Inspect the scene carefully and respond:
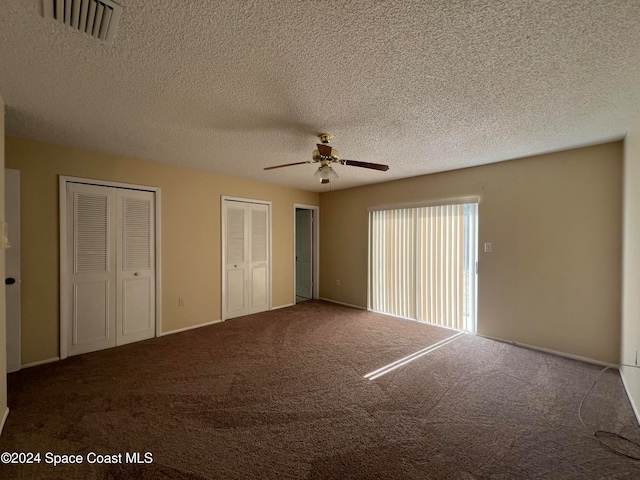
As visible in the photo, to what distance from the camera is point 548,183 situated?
3.18m

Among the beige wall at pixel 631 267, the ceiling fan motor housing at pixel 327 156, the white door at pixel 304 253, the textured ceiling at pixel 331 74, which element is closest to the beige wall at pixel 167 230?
the textured ceiling at pixel 331 74

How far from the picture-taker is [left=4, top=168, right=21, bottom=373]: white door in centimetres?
267

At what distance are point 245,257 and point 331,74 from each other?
361cm

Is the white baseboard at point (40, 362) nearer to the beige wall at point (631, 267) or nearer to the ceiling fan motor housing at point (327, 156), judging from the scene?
the ceiling fan motor housing at point (327, 156)

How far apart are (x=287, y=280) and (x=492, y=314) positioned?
138 inches

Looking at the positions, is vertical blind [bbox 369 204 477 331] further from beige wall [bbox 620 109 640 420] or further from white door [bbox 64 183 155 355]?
white door [bbox 64 183 155 355]

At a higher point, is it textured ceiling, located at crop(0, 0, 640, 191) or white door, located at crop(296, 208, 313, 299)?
textured ceiling, located at crop(0, 0, 640, 191)

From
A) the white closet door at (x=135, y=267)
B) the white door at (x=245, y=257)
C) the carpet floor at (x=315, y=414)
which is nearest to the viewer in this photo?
the carpet floor at (x=315, y=414)

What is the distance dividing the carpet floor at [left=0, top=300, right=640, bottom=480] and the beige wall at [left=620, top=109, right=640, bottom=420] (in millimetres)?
240

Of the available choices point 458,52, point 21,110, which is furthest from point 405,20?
point 21,110

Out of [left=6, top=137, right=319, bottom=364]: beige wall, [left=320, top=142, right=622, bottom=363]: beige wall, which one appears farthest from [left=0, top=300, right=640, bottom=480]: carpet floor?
A: [left=6, top=137, right=319, bottom=364]: beige wall

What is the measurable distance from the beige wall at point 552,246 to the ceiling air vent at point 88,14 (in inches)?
159

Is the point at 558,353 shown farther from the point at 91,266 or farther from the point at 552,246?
the point at 91,266

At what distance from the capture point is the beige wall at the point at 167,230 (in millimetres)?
2824
